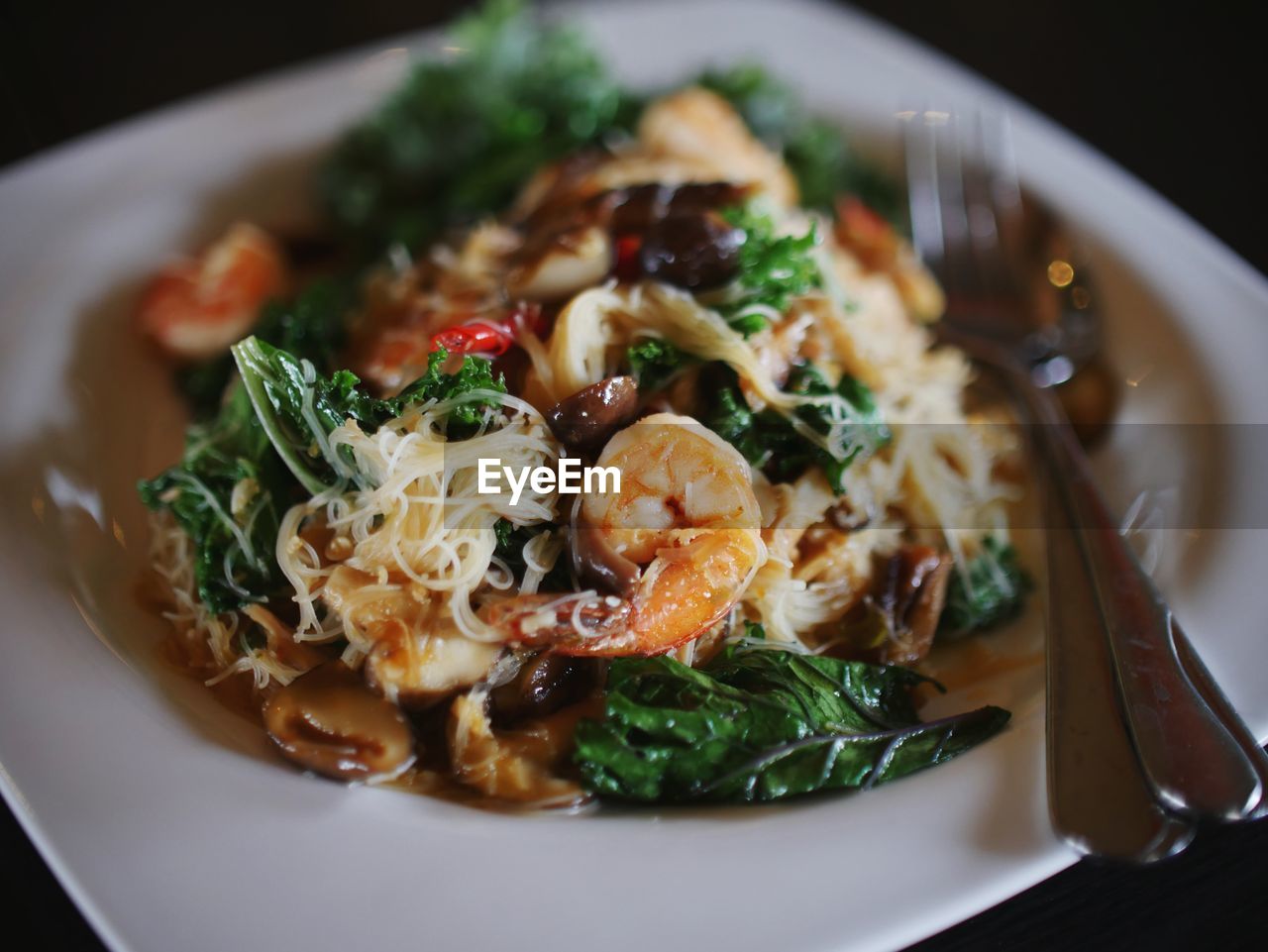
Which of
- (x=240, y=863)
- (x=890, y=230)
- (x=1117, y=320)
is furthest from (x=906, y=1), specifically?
(x=240, y=863)

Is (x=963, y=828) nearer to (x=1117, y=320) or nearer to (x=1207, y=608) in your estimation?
(x=1207, y=608)

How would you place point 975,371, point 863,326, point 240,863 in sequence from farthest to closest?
1. point 975,371
2. point 863,326
3. point 240,863

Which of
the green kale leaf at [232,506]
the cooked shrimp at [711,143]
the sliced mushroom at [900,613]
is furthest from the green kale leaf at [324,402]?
the cooked shrimp at [711,143]

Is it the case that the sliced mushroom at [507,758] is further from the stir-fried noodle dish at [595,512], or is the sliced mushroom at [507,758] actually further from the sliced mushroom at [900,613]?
the sliced mushroom at [900,613]

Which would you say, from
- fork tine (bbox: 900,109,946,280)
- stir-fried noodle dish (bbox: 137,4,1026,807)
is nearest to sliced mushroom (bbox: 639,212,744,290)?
stir-fried noodle dish (bbox: 137,4,1026,807)

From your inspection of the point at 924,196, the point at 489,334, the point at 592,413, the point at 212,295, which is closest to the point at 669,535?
the point at 592,413

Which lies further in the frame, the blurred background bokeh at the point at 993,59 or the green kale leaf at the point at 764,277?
the blurred background bokeh at the point at 993,59
